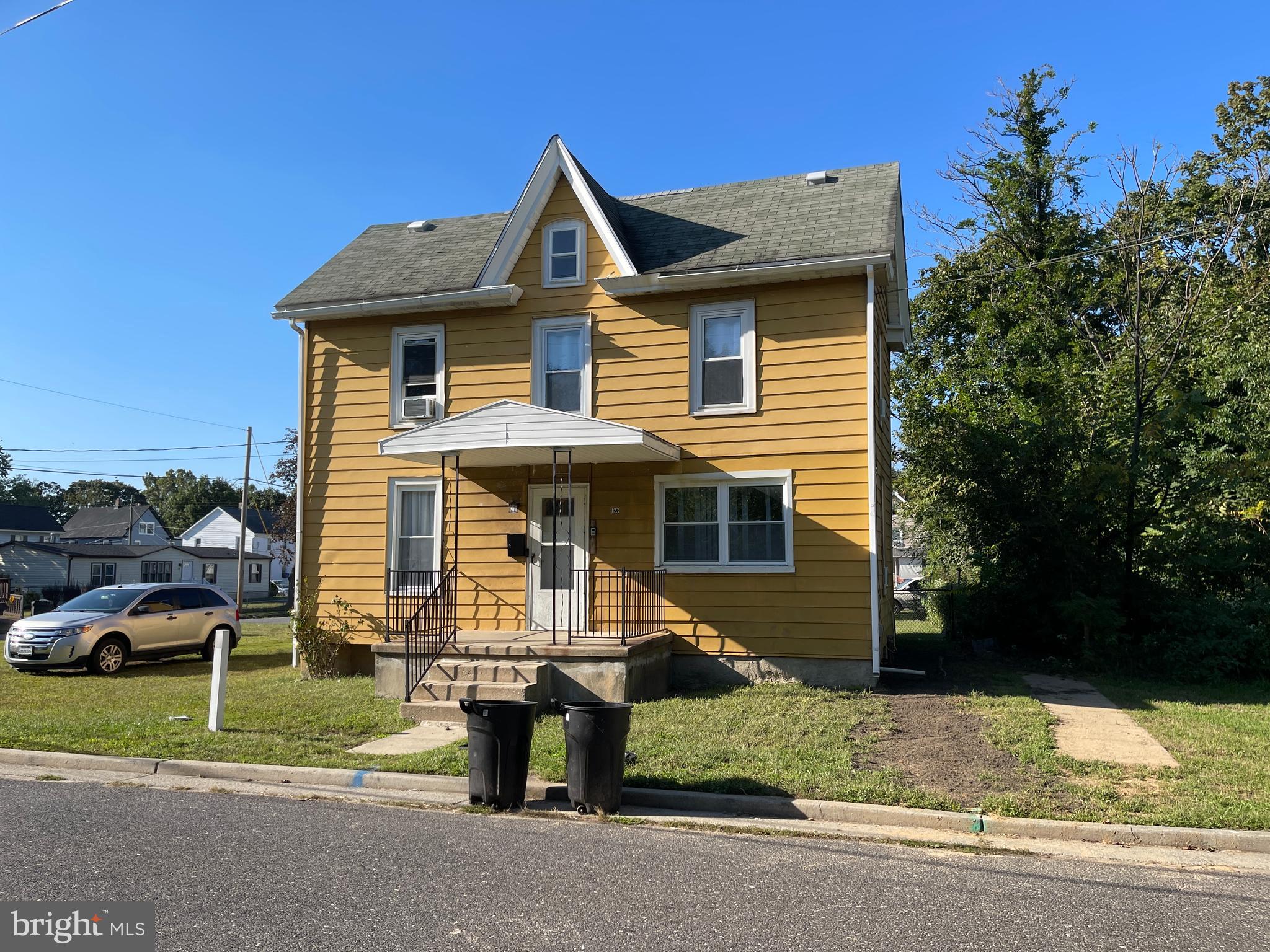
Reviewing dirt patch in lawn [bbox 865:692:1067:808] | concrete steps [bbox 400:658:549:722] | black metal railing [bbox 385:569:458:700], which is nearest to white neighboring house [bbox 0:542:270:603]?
black metal railing [bbox 385:569:458:700]

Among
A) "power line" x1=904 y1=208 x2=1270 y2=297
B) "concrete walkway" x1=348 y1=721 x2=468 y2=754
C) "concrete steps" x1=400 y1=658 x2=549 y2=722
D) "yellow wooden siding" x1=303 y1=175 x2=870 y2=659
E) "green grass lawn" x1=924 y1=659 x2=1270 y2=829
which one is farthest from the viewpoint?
"power line" x1=904 y1=208 x2=1270 y2=297

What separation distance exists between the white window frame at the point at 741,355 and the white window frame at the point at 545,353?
157 centimetres

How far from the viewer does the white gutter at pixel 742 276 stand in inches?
500

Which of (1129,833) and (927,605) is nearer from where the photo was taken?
(1129,833)

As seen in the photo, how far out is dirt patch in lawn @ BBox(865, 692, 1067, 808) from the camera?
7508 mm

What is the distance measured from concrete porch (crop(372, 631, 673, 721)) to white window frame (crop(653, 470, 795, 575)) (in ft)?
5.19

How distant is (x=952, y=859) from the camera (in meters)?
5.98

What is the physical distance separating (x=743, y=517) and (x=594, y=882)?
8471 millimetres

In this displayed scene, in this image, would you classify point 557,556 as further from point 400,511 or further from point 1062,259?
point 1062,259

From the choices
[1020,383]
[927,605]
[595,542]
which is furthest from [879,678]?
[927,605]

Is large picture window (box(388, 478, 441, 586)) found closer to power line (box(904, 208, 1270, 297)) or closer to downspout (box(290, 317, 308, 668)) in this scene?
downspout (box(290, 317, 308, 668))

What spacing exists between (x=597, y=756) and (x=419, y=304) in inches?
371

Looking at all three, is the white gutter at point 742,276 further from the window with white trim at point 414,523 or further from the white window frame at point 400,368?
the window with white trim at point 414,523

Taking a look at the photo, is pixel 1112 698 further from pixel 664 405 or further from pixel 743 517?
pixel 664 405
